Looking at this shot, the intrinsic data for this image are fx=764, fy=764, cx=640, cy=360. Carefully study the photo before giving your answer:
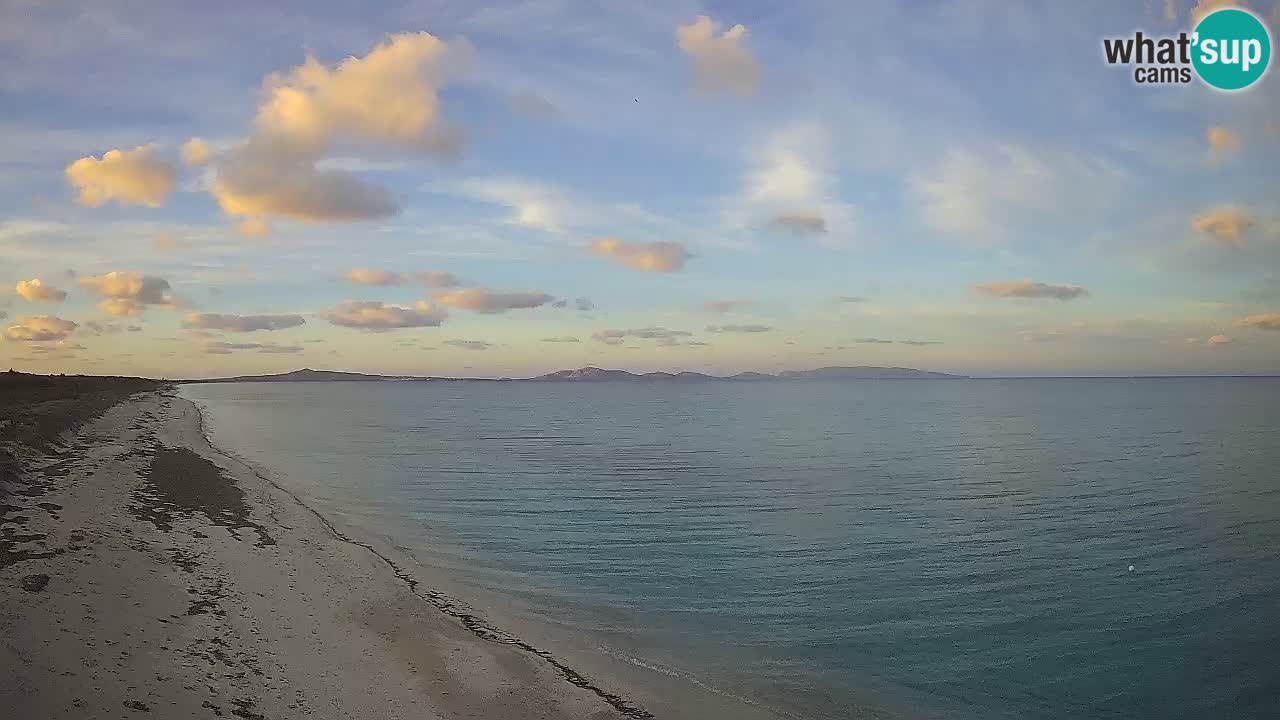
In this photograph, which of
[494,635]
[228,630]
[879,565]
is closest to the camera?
[228,630]

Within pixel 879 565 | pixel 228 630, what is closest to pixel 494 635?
pixel 228 630

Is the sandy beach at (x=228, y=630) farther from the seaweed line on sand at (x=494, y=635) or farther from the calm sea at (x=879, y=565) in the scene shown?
the calm sea at (x=879, y=565)

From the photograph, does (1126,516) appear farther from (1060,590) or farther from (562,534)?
(562,534)

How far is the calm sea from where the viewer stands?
610 inches

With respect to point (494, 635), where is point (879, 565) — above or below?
below

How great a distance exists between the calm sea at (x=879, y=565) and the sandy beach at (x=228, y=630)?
7.10 ft

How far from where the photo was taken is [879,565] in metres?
24.2

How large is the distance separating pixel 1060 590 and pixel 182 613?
22.0 metres

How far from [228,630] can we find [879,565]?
1827 centimetres

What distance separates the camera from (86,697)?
11.0 meters

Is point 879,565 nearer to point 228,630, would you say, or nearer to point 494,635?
point 494,635

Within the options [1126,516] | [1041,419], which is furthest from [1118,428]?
[1126,516]

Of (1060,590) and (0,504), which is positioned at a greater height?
(0,504)

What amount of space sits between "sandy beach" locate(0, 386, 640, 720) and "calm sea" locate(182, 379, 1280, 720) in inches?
85.2
